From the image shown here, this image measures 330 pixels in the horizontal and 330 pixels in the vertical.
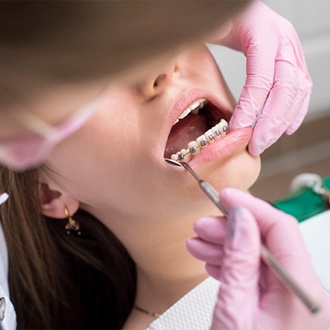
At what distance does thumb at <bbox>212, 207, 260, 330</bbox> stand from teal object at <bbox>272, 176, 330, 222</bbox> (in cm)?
64

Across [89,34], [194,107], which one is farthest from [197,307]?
[89,34]

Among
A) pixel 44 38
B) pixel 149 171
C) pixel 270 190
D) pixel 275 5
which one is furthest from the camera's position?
pixel 270 190

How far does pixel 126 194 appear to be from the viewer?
0.99 metres

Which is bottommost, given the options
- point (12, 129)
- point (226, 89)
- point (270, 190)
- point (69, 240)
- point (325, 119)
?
point (270, 190)

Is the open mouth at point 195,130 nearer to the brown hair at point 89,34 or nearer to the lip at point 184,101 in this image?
the lip at point 184,101

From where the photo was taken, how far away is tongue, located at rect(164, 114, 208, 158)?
1.03m

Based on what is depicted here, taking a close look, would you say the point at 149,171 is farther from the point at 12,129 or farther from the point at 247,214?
the point at 12,129

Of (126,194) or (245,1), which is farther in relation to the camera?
(126,194)

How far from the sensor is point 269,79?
39.4 inches

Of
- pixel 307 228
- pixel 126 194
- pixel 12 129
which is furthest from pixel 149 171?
Answer: pixel 12 129

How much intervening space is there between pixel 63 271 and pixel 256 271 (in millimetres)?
744

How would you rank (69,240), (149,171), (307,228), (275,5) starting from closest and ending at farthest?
(149,171), (307,228), (69,240), (275,5)

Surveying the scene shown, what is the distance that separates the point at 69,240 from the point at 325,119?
43.8 inches

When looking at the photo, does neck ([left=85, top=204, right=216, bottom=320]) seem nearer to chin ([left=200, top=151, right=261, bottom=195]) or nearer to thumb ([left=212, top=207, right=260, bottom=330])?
chin ([left=200, top=151, right=261, bottom=195])
